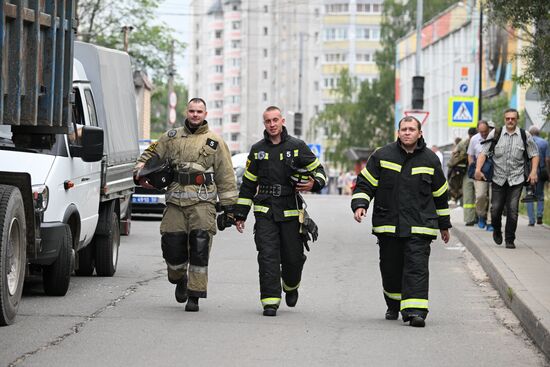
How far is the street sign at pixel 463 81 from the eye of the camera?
108ft

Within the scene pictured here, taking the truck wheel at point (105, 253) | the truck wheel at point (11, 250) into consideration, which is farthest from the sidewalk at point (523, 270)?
the truck wheel at point (105, 253)

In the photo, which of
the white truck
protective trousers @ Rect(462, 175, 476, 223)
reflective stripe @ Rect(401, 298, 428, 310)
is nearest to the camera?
the white truck

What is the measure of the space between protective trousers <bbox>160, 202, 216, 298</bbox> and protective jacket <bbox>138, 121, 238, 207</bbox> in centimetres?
9

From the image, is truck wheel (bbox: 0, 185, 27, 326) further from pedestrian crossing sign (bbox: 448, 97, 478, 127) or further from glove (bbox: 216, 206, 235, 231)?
pedestrian crossing sign (bbox: 448, 97, 478, 127)

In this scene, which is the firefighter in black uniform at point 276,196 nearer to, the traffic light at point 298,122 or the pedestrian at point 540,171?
the pedestrian at point 540,171

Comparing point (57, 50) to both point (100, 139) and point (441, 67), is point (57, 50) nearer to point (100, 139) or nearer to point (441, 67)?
point (100, 139)

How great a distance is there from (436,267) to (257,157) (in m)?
5.99

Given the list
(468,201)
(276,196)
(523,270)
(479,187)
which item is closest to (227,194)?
(276,196)

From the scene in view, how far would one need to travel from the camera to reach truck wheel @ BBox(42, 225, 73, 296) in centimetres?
1250

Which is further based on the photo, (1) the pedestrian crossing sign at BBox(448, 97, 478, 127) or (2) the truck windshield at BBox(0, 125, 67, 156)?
(1) the pedestrian crossing sign at BBox(448, 97, 478, 127)

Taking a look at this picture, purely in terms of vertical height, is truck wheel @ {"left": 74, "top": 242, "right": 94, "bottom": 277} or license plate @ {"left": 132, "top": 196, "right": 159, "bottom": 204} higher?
license plate @ {"left": 132, "top": 196, "right": 159, "bottom": 204}

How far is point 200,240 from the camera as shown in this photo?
1178 centimetres

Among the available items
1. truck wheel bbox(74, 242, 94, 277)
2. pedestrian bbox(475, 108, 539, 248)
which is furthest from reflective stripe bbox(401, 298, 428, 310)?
pedestrian bbox(475, 108, 539, 248)

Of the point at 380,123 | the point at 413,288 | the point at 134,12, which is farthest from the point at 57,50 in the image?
the point at 380,123
